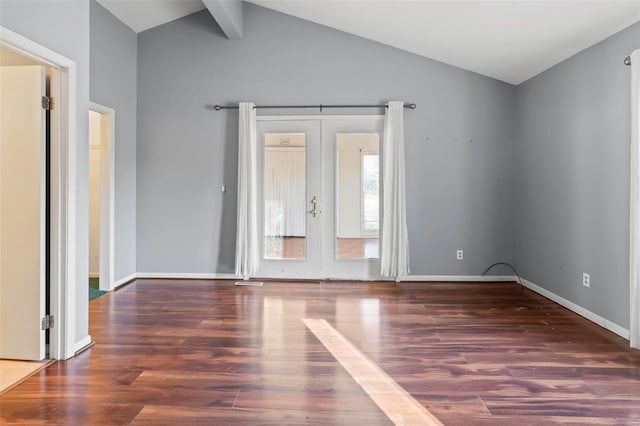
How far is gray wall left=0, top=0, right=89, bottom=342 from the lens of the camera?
2.70 m

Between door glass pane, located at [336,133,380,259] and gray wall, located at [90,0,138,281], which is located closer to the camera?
gray wall, located at [90,0,138,281]

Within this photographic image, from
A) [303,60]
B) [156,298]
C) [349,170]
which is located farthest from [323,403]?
[303,60]

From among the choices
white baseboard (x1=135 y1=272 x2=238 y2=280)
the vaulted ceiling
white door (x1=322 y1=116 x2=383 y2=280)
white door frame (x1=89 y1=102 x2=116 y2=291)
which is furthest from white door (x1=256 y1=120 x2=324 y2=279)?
white door frame (x1=89 y1=102 x2=116 y2=291)

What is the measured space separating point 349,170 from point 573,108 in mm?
2548

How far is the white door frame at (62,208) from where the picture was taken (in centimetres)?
295

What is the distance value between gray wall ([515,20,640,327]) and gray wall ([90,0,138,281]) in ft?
16.1

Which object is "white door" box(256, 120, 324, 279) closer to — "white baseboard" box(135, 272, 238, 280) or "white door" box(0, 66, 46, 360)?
"white baseboard" box(135, 272, 238, 280)

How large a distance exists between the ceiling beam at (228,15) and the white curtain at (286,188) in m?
1.49

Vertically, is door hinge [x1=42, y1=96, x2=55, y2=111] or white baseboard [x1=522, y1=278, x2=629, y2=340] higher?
door hinge [x1=42, y1=96, x2=55, y2=111]

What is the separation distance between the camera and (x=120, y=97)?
5285 mm

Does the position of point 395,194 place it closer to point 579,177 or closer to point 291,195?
point 291,195

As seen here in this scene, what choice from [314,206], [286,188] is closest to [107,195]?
[286,188]

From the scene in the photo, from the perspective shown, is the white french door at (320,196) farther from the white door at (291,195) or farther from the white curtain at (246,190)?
the white curtain at (246,190)

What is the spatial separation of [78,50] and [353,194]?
3.46 meters
